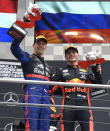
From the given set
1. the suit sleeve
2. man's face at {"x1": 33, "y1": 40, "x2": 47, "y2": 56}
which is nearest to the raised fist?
man's face at {"x1": 33, "y1": 40, "x2": 47, "y2": 56}

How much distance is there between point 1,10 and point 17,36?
159cm

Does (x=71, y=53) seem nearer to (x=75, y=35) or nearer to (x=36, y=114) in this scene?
(x=36, y=114)

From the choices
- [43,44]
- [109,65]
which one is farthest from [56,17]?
[43,44]

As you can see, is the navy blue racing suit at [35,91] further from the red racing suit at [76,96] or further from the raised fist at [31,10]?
the raised fist at [31,10]

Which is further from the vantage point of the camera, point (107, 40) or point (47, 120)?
point (107, 40)

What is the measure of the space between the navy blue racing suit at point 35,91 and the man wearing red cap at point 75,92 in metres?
0.11

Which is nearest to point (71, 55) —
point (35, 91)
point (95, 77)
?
point (95, 77)

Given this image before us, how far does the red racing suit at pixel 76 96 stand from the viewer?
2.21 meters

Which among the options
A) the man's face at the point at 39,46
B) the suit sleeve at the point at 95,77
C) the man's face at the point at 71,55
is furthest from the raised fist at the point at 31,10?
the suit sleeve at the point at 95,77

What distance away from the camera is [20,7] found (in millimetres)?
3717

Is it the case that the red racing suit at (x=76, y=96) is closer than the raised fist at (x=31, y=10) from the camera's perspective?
Yes

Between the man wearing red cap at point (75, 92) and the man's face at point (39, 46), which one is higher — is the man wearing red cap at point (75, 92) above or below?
below

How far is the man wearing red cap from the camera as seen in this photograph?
221 cm

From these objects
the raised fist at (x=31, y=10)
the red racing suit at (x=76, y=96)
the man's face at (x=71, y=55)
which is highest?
the raised fist at (x=31, y=10)
